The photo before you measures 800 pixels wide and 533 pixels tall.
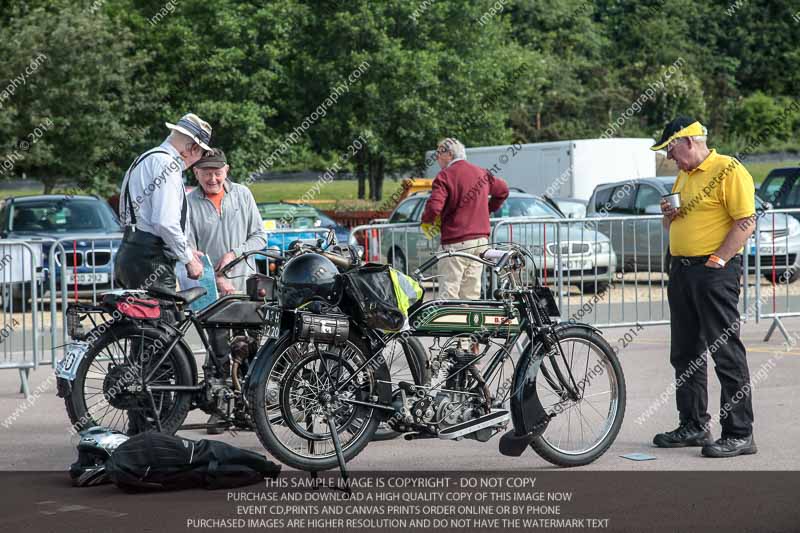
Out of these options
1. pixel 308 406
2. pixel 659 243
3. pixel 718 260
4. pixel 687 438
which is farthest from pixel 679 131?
pixel 659 243

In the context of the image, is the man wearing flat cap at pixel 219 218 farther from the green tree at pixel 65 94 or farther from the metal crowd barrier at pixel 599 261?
the green tree at pixel 65 94

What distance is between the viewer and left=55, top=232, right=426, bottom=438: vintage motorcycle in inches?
276

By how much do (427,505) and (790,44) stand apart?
61.8 meters

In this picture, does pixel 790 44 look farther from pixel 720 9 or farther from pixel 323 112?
pixel 323 112

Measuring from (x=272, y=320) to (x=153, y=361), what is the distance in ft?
2.51

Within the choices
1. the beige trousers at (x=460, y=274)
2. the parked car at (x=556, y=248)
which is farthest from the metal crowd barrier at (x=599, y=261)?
the beige trousers at (x=460, y=274)

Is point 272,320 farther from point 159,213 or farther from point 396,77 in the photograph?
point 396,77

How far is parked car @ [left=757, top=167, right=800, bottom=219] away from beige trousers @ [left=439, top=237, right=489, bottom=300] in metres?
12.0

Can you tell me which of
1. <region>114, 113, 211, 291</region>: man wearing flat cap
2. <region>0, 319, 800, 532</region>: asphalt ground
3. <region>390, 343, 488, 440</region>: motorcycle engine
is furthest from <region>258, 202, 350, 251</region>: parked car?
<region>390, 343, 488, 440</region>: motorcycle engine

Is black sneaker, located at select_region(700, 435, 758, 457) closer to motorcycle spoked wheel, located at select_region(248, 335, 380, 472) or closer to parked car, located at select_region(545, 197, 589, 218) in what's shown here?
motorcycle spoked wheel, located at select_region(248, 335, 380, 472)

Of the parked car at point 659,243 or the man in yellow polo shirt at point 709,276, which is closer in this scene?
the man in yellow polo shirt at point 709,276

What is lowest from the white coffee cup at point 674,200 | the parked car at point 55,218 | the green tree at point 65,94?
the white coffee cup at point 674,200

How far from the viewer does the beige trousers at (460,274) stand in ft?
37.2

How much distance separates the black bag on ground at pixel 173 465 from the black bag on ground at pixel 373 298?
980 millimetres
